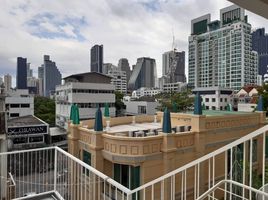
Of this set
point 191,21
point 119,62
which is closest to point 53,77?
point 119,62

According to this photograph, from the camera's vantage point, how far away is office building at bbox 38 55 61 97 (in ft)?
406

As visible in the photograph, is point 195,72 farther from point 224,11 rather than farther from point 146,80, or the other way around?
point 146,80

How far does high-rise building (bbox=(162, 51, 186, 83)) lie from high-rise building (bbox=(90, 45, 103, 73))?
3533 cm

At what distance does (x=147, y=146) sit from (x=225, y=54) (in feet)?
222

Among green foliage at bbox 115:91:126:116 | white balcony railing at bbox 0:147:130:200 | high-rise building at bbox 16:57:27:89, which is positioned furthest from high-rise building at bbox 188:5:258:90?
high-rise building at bbox 16:57:27:89

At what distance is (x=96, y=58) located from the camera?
446 feet

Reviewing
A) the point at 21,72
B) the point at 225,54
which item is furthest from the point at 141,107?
the point at 21,72

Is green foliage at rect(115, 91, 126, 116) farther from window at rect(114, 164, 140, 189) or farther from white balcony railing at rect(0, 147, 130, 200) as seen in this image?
window at rect(114, 164, 140, 189)

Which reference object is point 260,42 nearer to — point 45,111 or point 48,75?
point 48,75

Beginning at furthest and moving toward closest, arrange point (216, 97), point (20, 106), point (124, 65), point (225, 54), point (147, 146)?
point (124, 65)
point (225, 54)
point (216, 97)
point (20, 106)
point (147, 146)

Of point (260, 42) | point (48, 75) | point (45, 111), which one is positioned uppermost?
point (260, 42)

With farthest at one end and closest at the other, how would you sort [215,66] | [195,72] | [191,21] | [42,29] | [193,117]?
1. [191,21]
2. [195,72]
3. [215,66]
4. [42,29]
5. [193,117]

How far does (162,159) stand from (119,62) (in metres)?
139

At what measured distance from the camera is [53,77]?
417 feet
